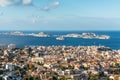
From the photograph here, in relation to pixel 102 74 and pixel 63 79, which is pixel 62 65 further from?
pixel 63 79

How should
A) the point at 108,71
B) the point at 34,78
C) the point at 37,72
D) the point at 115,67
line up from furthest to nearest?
the point at 115,67, the point at 108,71, the point at 37,72, the point at 34,78

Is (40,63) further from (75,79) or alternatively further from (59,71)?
(75,79)

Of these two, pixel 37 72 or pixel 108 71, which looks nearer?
pixel 37 72

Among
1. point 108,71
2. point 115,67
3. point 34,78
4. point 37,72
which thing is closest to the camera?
point 34,78

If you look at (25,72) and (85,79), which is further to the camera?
(25,72)

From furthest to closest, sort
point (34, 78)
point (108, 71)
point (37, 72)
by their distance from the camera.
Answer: point (108, 71), point (37, 72), point (34, 78)

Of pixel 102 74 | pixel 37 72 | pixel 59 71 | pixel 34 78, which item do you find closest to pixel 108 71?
pixel 102 74

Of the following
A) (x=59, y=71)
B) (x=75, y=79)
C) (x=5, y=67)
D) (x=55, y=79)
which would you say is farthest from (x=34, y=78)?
(x=5, y=67)

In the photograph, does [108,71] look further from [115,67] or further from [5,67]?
[5,67]
